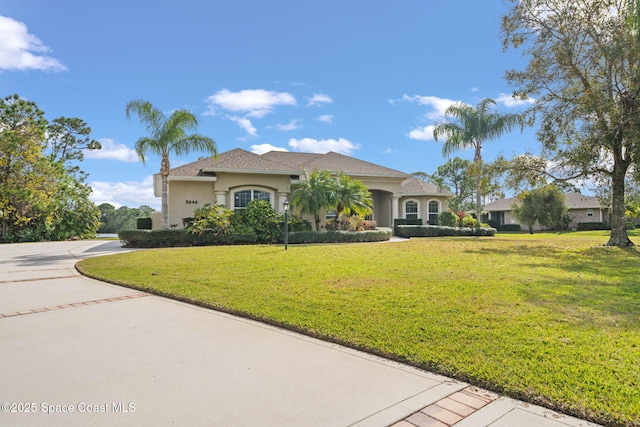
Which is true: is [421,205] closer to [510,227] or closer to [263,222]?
[263,222]

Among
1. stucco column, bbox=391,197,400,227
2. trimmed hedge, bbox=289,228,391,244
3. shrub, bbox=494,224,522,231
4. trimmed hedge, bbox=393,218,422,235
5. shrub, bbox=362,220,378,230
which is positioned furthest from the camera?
shrub, bbox=494,224,522,231

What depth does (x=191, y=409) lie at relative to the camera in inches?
113

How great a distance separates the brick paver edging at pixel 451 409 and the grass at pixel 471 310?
17 centimetres

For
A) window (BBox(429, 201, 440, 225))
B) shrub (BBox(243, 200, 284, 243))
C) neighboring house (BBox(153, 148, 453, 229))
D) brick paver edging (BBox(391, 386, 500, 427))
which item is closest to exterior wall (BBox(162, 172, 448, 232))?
neighboring house (BBox(153, 148, 453, 229))

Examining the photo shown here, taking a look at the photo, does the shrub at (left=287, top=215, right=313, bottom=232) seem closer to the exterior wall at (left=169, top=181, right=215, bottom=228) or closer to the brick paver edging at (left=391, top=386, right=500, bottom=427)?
the exterior wall at (left=169, top=181, right=215, bottom=228)

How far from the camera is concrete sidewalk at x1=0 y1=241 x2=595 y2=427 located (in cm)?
278

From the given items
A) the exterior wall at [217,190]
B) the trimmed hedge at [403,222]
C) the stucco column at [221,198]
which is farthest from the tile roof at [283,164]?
the trimmed hedge at [403,222]

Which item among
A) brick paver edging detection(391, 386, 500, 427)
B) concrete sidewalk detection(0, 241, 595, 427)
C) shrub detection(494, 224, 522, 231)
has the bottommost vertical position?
brick paver edging detection(391, 386, 500, 427)

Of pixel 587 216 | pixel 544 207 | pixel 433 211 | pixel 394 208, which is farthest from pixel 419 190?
pixel 587 216

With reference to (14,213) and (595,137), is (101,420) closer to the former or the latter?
(595,137)

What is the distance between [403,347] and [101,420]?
9.20 ft

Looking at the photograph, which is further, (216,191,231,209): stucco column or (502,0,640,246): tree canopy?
(216,191,231,209): stucco column

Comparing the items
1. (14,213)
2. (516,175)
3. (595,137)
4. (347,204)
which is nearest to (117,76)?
(347,204)

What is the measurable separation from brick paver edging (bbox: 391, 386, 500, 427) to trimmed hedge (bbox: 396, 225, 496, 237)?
67.3 feet
